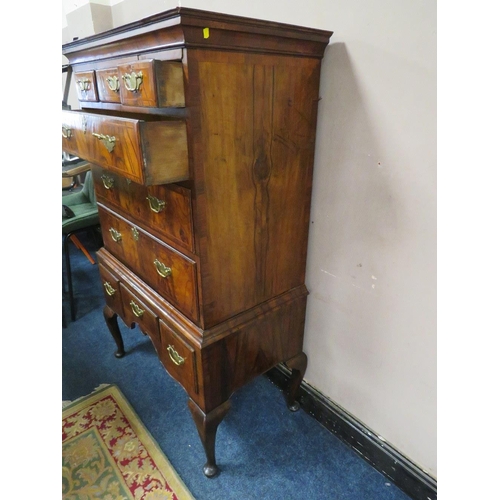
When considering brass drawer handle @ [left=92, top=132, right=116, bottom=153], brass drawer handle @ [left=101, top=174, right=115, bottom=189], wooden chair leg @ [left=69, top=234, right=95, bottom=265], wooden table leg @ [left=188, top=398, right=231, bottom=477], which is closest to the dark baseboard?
wooden table leg @ [left=188, top=398, right=231, bottom=477]

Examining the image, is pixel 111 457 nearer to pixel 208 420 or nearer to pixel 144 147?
pixel 208 420

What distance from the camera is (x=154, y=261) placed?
3.61 feet

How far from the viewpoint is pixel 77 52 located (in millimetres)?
1062

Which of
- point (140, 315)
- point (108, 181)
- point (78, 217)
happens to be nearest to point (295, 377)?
point (140, 315)

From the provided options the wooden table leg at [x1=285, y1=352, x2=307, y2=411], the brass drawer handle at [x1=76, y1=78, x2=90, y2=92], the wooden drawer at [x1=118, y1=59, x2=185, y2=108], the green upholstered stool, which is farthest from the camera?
the green upholstered stool

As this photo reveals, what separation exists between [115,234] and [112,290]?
9.8 inches

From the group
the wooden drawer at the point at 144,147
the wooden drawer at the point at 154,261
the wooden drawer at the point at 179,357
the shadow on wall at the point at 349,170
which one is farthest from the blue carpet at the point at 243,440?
the wooden drawer at the point at 144,147

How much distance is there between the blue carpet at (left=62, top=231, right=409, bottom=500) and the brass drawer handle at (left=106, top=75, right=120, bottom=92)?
3.83ft

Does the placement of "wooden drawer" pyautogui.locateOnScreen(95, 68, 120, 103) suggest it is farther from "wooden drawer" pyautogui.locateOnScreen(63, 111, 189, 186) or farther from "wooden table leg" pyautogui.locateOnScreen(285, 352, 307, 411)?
"wooden table leg" pyautogui.locateOnScreen(285, 352, 307, 411)

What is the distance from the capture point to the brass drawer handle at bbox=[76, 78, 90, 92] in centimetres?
107

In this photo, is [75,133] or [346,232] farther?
[346,232]

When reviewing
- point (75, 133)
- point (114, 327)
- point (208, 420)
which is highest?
point (75, 133)
